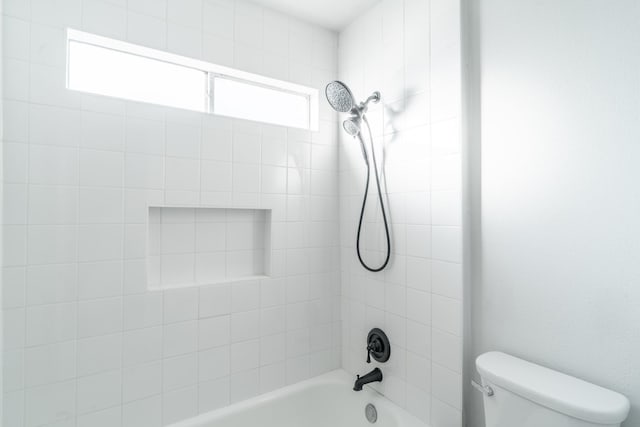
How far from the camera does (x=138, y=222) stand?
151cm

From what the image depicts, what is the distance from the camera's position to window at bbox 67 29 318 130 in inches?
59.3

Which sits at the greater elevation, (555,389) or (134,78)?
(134,78)

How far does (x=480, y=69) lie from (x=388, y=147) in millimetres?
551

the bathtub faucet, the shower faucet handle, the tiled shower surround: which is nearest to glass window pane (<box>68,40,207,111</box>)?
the tiled shower surround

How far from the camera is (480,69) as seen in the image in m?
1.44

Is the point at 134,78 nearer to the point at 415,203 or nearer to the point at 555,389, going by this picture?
the point at 415,203

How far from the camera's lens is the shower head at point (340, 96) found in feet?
5.41

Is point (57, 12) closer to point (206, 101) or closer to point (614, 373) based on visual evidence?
point (206, 101)

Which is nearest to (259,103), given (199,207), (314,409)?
(199,207)

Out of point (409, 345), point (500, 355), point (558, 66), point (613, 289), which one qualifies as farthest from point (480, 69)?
point (409, 345)

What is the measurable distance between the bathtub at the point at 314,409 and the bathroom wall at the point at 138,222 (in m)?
0.06

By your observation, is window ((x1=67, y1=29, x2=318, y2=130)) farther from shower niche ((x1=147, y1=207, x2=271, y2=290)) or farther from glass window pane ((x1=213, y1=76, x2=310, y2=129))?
shower niche ((x1=147, y1=207, x2=271, y2=290))

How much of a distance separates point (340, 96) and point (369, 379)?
1.52m

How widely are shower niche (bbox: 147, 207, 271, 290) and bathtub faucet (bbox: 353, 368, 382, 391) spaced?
0.79 meters
